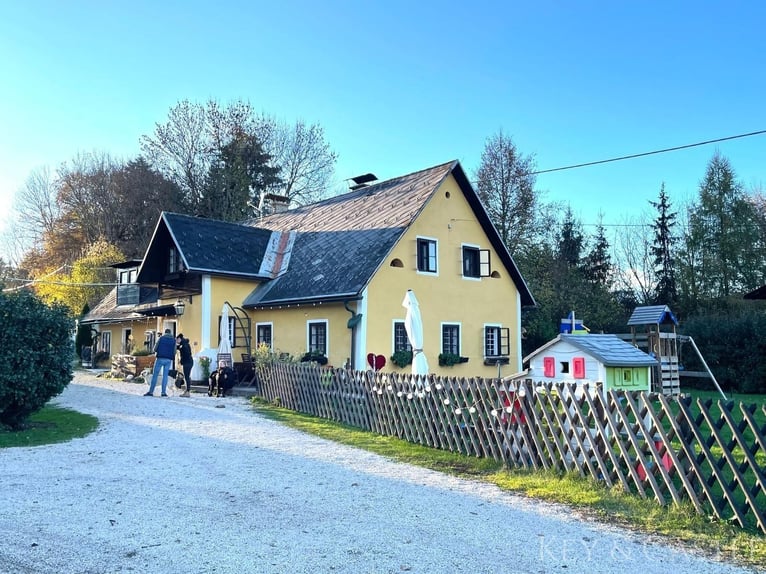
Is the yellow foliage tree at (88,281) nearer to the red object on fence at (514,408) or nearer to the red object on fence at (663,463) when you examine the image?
the red object on fence at (514,408)

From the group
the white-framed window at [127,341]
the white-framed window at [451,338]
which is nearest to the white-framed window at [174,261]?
the white-framed window at [127,341]

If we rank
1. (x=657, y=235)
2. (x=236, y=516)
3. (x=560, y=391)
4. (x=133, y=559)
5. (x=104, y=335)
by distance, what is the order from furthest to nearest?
1. (x=657, y=235)
2. (x=104, y=335)
3. (x=560, y=391)
4. (x=236, y=516)
5. (x=133, y=559)

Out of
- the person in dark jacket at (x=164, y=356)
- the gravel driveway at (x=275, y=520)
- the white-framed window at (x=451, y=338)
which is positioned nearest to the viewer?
the gravel driveway at (x=275, y=520)

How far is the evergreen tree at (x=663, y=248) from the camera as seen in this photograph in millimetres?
35188

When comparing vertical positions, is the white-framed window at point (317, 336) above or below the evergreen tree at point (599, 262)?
below

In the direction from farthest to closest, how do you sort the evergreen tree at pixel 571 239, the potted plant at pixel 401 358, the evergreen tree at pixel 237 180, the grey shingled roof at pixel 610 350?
1. the evergreen tree at pixel 237 180
2. the evergreen tree at pixel 571 239
3. the potted plant at pixel 401 358
4. the grey shingled roof at pixel 610 350

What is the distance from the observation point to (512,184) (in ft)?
108

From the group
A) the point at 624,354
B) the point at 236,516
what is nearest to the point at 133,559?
the point at 236,516

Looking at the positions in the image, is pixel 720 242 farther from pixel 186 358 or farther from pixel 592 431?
pixel 592 431

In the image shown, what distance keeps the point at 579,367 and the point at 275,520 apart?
692 centimetres

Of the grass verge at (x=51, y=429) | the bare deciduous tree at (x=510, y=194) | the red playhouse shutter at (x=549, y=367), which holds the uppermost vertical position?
the bare deciduous tree at (x=510, y=194)

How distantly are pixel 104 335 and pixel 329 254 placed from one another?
1725cm

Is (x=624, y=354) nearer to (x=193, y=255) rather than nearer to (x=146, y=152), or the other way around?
(x=193, y=255)

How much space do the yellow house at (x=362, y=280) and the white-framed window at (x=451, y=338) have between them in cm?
3
